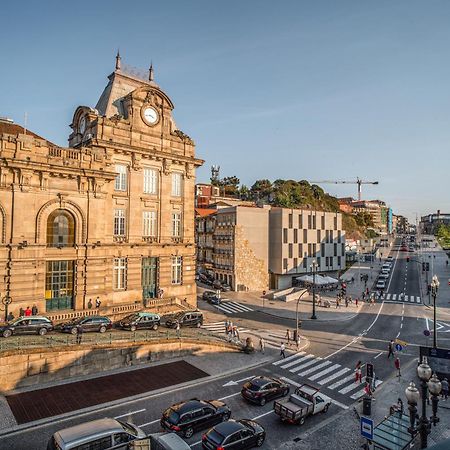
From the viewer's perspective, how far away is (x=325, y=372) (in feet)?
88.6

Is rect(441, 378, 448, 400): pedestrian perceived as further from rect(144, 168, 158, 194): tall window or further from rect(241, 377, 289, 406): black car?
rect(144, 168, 158, 194): tall window

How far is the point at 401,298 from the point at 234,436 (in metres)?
50.4

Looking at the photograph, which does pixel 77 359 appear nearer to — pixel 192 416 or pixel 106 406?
pixel 106 406

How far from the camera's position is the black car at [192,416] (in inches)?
695

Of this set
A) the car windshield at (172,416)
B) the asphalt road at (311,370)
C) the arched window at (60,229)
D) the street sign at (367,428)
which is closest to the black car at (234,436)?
the asphalt road at (311,370)

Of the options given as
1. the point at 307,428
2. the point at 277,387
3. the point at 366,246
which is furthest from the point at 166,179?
the point at 366,246

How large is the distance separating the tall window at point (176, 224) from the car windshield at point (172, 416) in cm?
2451

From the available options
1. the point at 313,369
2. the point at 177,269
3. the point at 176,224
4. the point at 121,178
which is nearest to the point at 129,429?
the point at 313,369

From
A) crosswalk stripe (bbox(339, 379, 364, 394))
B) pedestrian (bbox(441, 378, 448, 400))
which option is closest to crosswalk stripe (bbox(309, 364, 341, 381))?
crosswalk stripe (bbox(339, 379, 364, 394))

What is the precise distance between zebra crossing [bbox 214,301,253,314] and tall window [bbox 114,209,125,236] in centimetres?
1857

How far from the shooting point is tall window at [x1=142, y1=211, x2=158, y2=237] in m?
38.6

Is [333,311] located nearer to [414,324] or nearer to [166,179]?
[414,324]

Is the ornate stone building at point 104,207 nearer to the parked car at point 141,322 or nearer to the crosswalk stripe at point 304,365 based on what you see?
the parked car at point 141,322

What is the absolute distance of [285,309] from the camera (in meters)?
49.7
